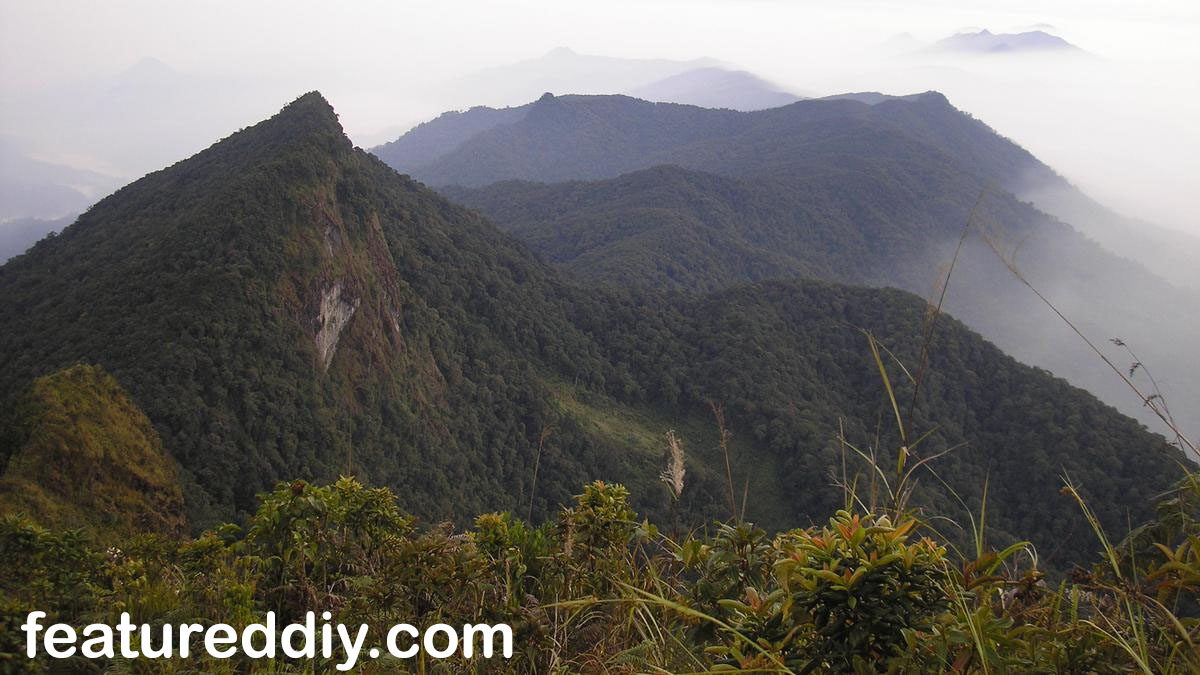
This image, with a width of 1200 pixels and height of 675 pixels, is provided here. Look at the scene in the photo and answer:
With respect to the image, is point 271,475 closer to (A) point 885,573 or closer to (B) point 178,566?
(B) point 178,566

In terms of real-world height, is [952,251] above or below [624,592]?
above

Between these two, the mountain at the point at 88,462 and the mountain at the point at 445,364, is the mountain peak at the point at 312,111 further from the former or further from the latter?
the mountain at the point at 88,462

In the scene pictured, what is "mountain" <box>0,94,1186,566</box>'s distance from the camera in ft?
106

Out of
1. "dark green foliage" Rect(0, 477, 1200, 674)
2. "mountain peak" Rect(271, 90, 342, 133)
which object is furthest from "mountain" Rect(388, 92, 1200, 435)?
"dark green foliage" Rect(0, 477, 1200, 674)

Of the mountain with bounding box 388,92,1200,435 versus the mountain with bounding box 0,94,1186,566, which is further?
the mountain with bounding box 388,92,1200,435

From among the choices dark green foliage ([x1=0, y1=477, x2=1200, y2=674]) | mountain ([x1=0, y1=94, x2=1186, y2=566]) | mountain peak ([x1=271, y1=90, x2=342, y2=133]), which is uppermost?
mountain peak ([x1=271, y1=90, x2=342, y2=133])

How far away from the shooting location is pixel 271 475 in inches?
1229

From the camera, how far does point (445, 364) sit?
182ft

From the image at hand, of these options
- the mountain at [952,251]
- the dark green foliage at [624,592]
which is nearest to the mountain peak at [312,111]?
the mountain at [952,251]

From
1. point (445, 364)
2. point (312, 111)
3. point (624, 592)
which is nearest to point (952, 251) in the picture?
point (445, 364)

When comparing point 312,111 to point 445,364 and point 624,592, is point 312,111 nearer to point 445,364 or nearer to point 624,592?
point 445,364

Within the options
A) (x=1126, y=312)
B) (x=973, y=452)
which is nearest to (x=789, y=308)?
(x=973, y=452)

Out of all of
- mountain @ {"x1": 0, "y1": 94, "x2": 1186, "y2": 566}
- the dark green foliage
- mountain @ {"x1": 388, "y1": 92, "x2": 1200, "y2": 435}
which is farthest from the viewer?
mountain @ {"x1": 388, "y1": 92, "x2": 1200, "y2": 435}

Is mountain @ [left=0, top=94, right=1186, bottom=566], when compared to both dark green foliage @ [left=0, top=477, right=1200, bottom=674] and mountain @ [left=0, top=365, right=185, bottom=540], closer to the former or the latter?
mountain @ [left=0, top=365, right=185, bottom=540]
